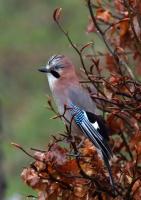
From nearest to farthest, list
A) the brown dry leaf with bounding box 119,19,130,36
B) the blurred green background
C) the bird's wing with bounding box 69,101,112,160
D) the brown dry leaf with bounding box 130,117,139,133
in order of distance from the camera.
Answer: the brown dry leaf with bounding box 130,117,139,133 < the bird's wing with bounding box 69,101,112,160 < the brown dry leaf with bounding box 119,19,130,36 < the blurred green background

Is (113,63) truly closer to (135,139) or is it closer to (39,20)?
(135,139)

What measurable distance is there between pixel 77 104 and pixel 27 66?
962 centimetres

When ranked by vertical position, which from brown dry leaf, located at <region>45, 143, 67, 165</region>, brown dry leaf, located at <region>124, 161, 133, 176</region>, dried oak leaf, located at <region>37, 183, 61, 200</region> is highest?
brown dry leaf, located at <region>45, 143, 67, 165</region>

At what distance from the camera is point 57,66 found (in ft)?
16.5

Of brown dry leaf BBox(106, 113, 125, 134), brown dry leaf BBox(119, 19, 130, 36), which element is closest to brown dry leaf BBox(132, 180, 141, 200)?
brown dry leaf BBox(106, 113, 125, 134)

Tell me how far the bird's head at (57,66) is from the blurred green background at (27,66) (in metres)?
4.91

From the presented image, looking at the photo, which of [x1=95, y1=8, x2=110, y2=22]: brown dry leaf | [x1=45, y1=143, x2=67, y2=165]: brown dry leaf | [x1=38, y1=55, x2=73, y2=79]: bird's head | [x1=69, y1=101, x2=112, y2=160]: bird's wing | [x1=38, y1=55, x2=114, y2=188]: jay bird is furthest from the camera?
[x1=38, y1=55, x2=73, y2=79]: bird's head

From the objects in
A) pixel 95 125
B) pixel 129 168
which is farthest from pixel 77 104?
pixel 129 168

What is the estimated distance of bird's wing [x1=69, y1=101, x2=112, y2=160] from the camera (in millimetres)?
4011

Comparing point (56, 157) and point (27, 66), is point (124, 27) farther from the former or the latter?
point (27, 66)

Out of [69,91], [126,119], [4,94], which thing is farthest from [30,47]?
[126,119]

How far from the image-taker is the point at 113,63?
4656 millimetres

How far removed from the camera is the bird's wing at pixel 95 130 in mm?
4011

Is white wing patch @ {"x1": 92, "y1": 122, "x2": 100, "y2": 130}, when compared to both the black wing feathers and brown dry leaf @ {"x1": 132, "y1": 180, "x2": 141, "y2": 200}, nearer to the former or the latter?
the black wing feathers
